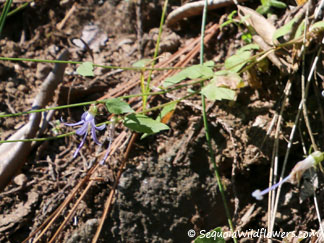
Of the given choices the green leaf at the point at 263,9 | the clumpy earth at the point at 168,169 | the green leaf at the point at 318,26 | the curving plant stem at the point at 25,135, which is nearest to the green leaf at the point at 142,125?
the clumpy earth at the point at 168,169

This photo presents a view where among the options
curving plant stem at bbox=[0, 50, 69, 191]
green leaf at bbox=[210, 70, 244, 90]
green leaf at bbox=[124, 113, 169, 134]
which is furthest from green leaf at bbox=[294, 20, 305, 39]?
curving plant stem at bbox=[0, 50, 69, 191]

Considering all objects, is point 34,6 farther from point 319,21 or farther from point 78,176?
point 319,21

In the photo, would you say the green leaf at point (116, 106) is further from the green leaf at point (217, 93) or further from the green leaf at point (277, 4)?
the green leaf at point (277, 4)

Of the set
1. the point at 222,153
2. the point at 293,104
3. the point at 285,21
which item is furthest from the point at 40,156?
the point at 285,21

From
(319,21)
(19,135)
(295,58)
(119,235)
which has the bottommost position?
(119,235)

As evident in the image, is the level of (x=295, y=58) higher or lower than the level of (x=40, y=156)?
higher

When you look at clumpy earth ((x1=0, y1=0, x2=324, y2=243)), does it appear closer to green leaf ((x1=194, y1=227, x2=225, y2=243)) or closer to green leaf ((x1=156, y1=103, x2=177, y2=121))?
green leaf ((x1=156, y1=103, x2=177, y2=121))
